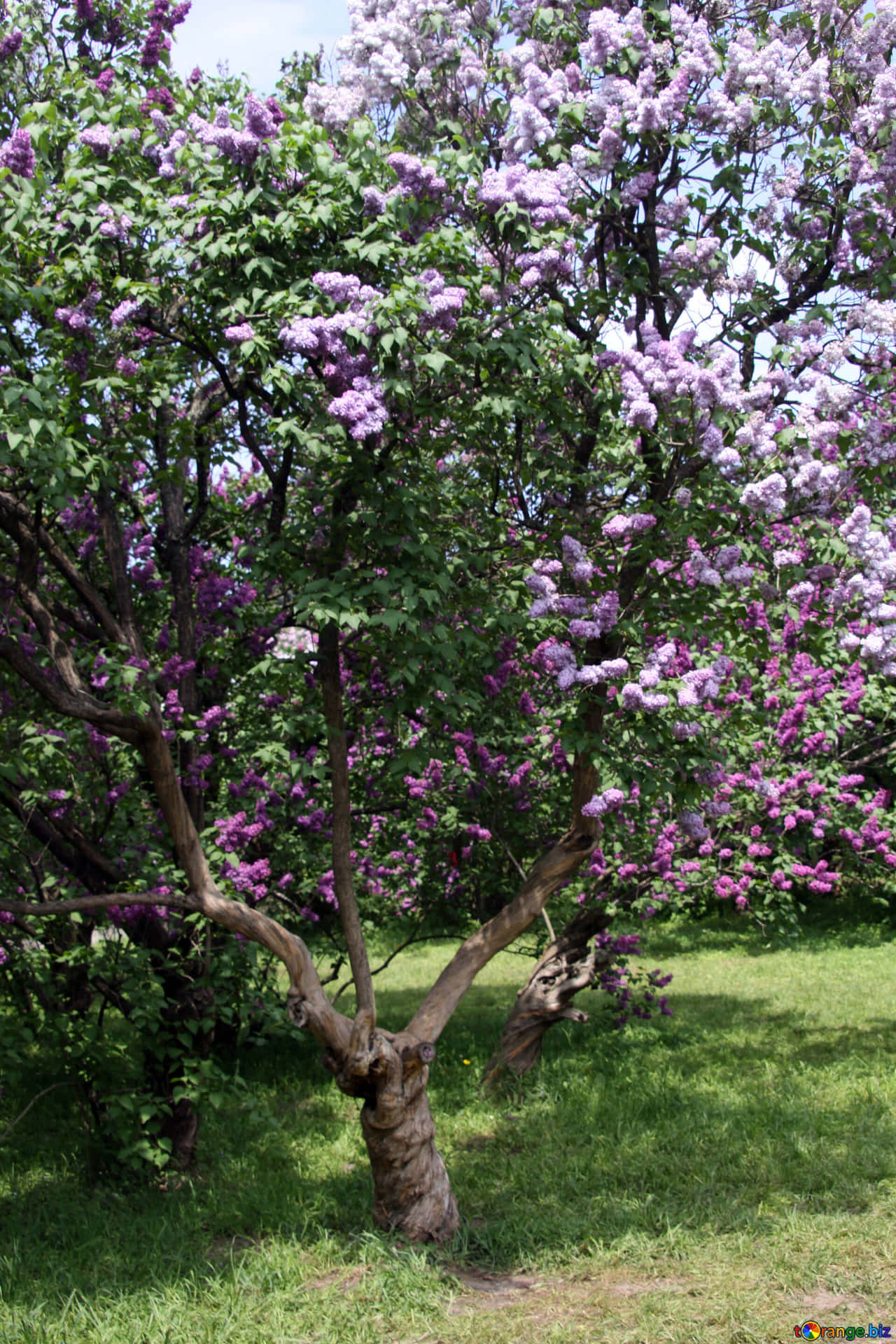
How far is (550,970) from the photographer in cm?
728

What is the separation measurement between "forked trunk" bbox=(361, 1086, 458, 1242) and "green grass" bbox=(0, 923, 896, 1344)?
4.2 inches

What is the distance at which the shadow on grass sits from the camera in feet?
14.8

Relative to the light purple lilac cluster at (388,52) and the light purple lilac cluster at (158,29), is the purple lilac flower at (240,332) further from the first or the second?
the light purple lilac cluster at (158,29)

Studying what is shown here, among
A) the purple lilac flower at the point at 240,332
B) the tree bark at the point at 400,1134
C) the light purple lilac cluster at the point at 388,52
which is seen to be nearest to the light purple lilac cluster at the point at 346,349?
the purple lilac flower at the point at 240,332

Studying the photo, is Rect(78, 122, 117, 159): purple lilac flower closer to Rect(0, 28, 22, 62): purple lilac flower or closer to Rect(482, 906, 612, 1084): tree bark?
Rect(0, 28, 22, 62): purple lilac flower

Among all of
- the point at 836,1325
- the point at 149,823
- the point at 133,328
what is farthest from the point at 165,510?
the point at 836,1325

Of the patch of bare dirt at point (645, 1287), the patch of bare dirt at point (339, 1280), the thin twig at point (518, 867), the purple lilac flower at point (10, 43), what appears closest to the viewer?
the patch of bare dirt at point (645, 1287)

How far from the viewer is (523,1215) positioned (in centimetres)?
473

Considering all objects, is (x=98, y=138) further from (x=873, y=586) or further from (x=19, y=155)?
(x=873, y=586)

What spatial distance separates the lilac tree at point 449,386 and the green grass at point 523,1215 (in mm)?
492

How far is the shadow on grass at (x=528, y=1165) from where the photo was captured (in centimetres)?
450

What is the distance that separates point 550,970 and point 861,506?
428 cm

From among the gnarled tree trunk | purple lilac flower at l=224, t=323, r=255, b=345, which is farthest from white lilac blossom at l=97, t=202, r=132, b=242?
the gnarled tree trunk

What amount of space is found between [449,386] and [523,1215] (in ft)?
11.9
